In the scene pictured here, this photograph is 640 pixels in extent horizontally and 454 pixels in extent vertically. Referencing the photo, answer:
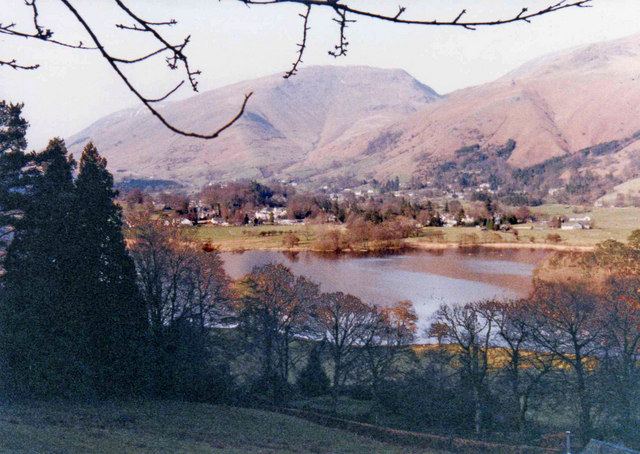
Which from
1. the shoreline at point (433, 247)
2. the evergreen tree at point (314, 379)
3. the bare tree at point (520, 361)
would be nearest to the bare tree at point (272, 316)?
the evergreen tree at point (314, 379)

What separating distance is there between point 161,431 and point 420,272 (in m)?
22.0

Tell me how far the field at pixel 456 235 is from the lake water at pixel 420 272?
6.37 ft

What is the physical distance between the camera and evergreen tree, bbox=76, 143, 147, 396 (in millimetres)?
9969

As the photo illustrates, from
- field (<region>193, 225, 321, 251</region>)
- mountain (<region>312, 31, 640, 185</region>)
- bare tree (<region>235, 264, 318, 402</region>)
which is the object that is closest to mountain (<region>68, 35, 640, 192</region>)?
mountain (<region>312, 31, 640, 185</region>)

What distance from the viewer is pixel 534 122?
467ft

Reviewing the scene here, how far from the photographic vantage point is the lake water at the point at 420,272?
21797 millimetres

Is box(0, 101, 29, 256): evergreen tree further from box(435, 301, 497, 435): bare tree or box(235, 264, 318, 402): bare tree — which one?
box(435, 301, 497, 435): bare tree

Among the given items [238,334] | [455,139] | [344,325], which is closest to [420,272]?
[344,325]

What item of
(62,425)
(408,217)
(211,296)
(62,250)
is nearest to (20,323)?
(62,250)

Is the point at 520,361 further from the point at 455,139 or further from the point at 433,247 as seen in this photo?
the point at 455,139

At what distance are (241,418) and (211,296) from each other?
5.10m

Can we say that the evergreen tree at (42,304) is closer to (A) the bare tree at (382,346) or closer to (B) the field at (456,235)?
(A) the bare tree at (382,346)

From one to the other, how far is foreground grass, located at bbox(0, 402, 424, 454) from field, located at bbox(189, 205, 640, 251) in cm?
2263

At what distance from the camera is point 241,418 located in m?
10.3
